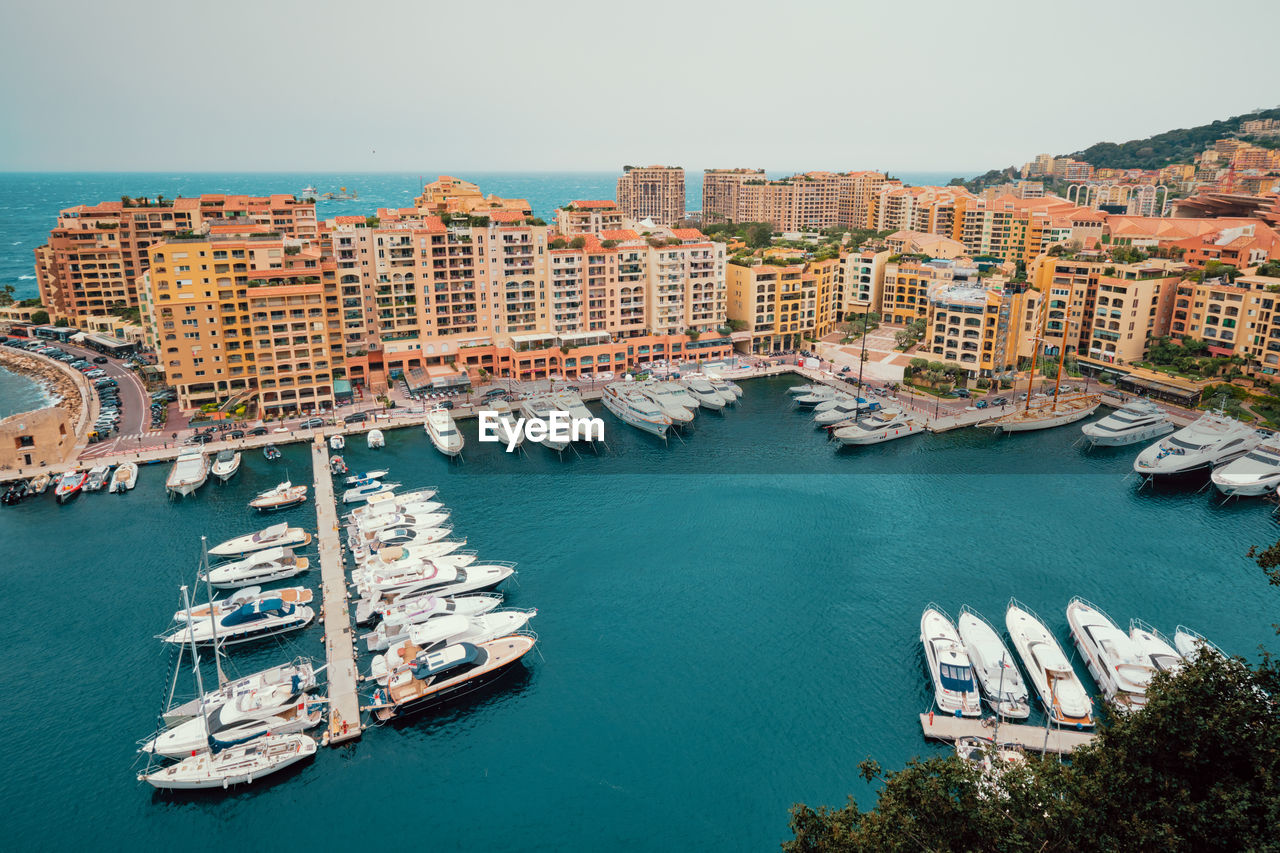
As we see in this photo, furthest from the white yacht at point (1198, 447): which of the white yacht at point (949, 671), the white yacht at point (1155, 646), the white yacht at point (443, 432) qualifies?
the white yacht at point (443, 432)

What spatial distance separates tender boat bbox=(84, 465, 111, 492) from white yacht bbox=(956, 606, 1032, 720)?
6542 centimetres

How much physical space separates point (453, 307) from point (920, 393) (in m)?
54.7

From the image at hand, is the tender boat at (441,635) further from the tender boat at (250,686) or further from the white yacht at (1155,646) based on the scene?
the white yacht at (1155,646)

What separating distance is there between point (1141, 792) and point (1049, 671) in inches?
798

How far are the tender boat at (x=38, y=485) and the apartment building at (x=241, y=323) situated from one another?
16.0 meters

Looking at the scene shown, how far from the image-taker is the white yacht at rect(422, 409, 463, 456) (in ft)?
232

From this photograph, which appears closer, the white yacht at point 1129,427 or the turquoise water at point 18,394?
the white yacht at point 1129,427

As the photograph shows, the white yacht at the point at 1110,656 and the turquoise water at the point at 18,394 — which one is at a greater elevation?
the turquoise water at the point at 18,394

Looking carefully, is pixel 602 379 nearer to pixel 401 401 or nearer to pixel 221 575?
pixel 401 401

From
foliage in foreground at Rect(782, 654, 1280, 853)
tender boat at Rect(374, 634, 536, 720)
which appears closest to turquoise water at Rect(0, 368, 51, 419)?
tender boat at Rect(374, 634, 536, 720)

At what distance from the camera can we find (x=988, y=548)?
54.1 m

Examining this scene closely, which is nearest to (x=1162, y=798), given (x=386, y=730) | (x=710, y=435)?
(x=386, y=730)

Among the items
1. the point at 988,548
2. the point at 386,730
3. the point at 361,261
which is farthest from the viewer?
the point at 361,261

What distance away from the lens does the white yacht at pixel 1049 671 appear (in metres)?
38.1
